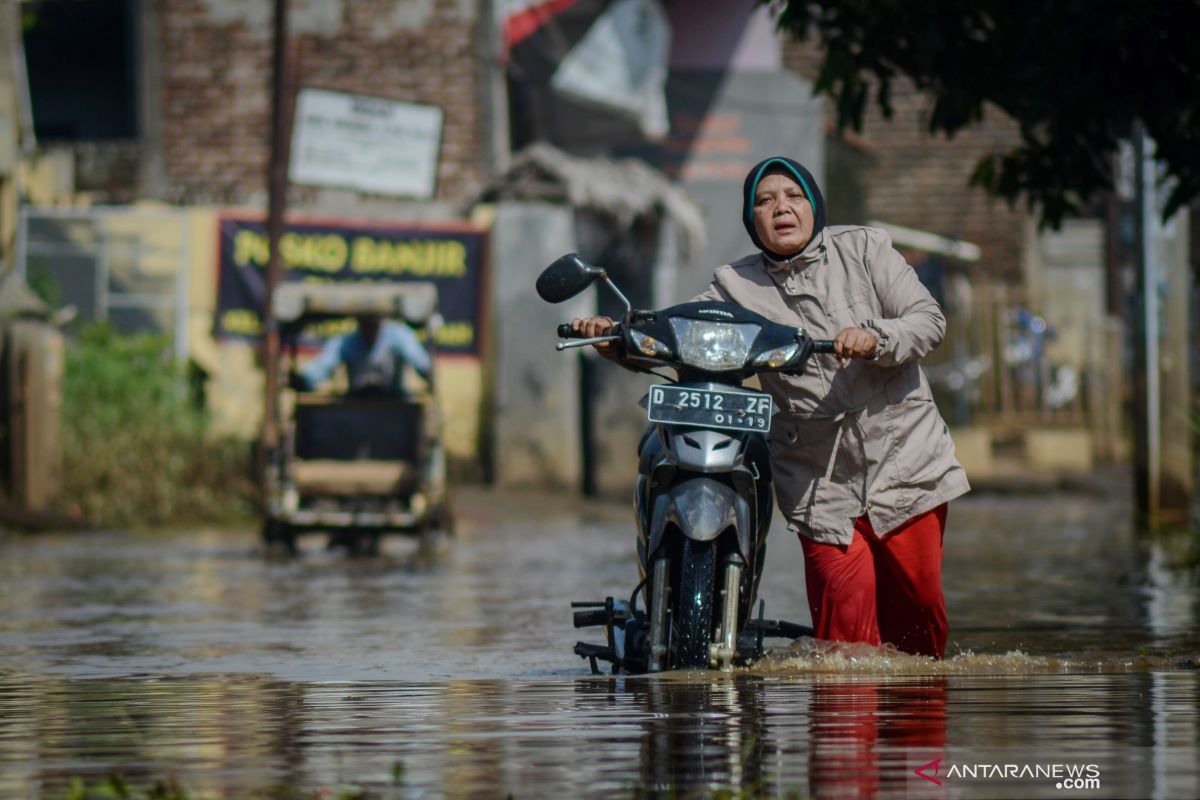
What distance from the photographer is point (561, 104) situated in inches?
1089

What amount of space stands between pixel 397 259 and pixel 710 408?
18369mm

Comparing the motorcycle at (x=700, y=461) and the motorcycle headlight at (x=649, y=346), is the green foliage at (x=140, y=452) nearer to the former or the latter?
the motorcycle at (x=700, y=461)

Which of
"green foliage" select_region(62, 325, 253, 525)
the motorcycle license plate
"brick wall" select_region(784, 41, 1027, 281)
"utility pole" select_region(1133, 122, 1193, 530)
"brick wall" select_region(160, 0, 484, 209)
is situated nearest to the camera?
the motorcycle license plate

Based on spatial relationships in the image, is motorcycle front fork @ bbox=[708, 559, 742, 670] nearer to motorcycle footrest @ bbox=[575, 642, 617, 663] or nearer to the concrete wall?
motorcycle footrest @ bbox=[575, 642, 617, 663]

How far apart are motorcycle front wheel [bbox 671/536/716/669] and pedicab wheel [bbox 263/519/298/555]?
9.92 meters

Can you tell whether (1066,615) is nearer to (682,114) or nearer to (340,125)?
(340,125)

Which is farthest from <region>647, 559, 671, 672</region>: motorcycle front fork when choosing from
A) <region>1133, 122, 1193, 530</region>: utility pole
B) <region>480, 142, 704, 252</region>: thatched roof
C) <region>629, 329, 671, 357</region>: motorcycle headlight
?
<region>480, 142, 704, 252</region>: thatched roof

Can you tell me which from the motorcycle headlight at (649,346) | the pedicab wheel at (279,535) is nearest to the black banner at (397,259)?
the pedicab wheel at (279,535)

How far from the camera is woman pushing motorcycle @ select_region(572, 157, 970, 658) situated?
7.50m

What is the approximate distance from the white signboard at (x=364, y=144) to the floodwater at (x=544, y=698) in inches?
494

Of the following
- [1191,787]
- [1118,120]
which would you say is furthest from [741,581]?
[1118,120]

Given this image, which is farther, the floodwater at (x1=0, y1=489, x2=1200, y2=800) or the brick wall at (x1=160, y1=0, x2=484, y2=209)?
the brick wall at (x1=160, y1=0, x2=484, y2=209)

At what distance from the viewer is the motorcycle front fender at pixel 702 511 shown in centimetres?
728

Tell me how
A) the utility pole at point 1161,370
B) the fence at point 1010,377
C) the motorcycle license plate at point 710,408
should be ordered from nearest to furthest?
the motorcycle license plate at point 710,408, the utility pole at point 1161,370, the fence at point 1010,377
